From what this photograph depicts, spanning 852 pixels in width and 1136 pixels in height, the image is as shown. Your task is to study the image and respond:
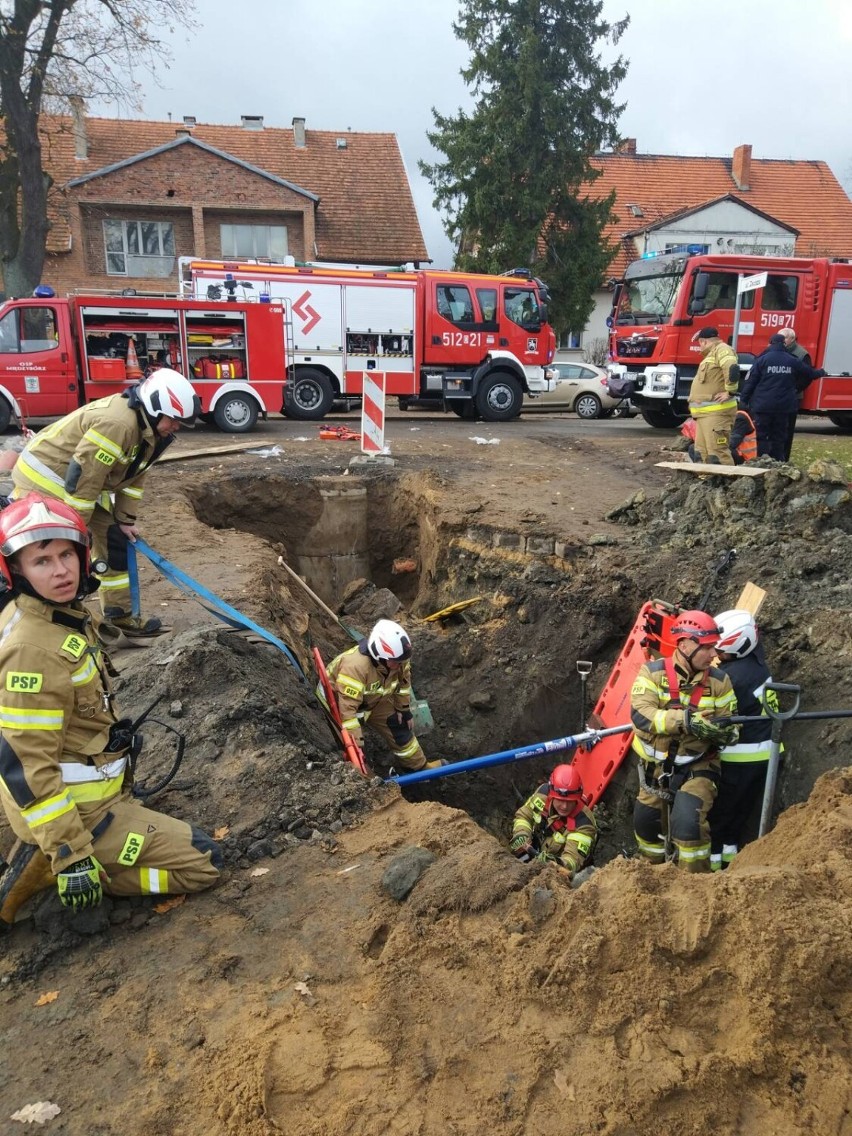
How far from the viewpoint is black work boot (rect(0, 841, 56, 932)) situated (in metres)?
2.81

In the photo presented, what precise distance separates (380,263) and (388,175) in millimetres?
4364

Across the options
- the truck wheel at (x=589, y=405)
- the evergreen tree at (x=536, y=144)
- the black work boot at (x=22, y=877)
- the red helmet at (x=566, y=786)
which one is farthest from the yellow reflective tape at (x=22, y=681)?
the evergreen tree at (x=536, y=144)

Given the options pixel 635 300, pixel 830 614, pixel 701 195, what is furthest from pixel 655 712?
pixel 701 195

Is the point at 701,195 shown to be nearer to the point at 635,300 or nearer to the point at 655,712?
the point at 635,300

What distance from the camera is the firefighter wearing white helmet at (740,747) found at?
4914 mm

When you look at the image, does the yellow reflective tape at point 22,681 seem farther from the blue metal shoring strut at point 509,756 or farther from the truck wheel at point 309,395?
the truck wheel at point 309,395

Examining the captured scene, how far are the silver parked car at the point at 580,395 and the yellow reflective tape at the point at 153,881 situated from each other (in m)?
17.5

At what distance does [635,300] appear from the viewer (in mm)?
15391

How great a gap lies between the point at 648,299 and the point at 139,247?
56.4 ft

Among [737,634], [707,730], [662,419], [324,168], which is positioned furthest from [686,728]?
[324,168]

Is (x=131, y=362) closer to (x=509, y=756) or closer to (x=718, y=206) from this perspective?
(x=509, y=756)

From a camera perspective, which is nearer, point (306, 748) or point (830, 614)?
point (306, 748)

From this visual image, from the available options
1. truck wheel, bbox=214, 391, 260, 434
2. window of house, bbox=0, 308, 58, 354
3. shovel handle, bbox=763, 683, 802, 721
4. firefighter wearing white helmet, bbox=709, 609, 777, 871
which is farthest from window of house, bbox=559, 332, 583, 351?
shovel handle, bbox=763, 683, 802, 721

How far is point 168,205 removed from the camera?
23859 mm
